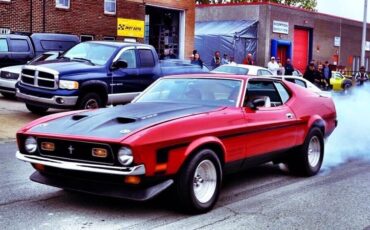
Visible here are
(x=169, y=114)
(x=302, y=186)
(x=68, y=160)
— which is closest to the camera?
(x=68, y=160)

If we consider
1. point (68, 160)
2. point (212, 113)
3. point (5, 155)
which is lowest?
point (5, 155)

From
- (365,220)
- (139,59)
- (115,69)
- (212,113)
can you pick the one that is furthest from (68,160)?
(139,59)

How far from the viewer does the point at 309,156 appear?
7438mm

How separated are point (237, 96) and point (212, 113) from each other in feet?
2.07

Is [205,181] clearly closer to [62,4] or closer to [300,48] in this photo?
[62,4]

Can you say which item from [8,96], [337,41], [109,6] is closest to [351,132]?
[8,96]

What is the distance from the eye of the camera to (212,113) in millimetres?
5762

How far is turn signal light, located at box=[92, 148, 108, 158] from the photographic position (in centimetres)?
495

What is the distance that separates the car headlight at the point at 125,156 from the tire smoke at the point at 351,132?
13.7ft

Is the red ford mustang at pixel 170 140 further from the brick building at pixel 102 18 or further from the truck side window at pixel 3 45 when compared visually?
the brick building at pixel 102 18

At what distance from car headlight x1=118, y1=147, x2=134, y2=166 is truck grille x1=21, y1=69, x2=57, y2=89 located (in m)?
7.11

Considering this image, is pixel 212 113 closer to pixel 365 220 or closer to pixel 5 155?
pixel 365 220

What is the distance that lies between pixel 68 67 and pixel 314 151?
6.23 meters

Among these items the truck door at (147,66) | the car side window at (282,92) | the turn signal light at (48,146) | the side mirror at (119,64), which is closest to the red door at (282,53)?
the truck door at (147,66)
